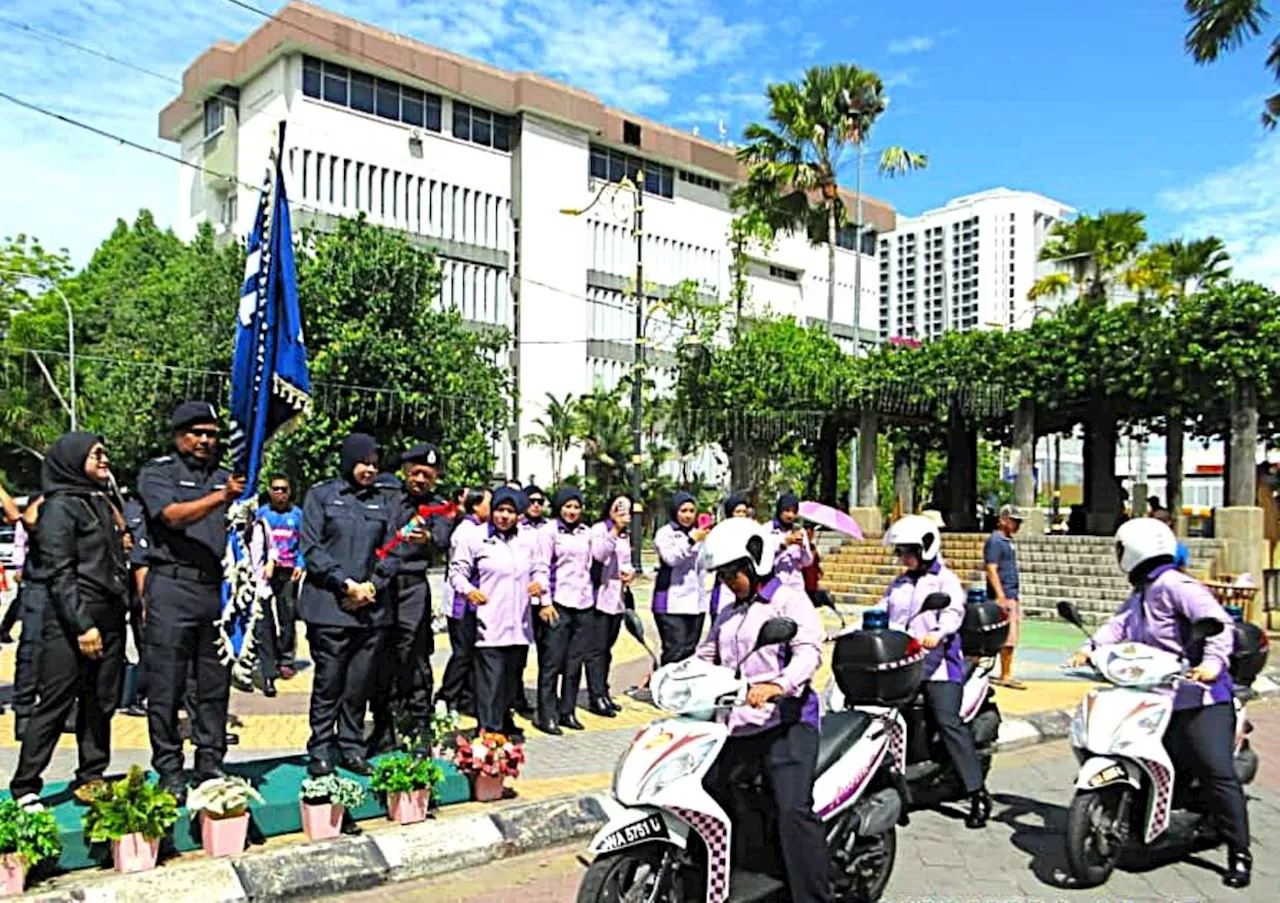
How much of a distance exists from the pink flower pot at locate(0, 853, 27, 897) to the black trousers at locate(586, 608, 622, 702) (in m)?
4.93

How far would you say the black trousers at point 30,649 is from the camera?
553 centimetres

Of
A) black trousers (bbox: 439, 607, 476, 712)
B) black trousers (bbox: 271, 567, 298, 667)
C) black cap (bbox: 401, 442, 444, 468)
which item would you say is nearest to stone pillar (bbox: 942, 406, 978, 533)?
black trousers (bbox: 271, 567, 298, 667)

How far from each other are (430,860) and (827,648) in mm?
7902

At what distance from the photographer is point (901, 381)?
23.4m

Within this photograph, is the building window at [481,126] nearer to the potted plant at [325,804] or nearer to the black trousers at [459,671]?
the black trousers at [459,671]

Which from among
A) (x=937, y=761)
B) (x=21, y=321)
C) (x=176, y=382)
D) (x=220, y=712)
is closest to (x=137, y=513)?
(x=220, y=712)

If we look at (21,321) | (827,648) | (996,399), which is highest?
(21,321)

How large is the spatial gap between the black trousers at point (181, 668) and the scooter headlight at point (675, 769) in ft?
7.98

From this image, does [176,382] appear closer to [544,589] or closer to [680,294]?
[680,294]

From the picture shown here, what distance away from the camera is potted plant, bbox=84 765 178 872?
499 centimetres

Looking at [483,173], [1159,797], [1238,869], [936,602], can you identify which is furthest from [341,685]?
[483,173]

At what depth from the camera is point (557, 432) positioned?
4153cm

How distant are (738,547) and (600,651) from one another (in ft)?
16.5

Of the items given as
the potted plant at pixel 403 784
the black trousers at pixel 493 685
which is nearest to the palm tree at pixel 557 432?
→ the black trousers at pixel 493 685
